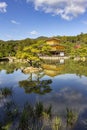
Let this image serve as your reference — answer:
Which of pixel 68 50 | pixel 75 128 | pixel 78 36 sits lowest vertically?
pixel 75 128

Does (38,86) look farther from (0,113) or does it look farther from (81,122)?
(81,122)

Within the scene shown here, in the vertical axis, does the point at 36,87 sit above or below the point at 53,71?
below

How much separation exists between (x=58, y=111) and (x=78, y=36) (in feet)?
273

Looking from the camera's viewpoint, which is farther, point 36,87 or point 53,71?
point 53,71

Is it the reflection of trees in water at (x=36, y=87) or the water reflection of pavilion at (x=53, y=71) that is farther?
the water reflection of pavilion at (x=53, y=71)

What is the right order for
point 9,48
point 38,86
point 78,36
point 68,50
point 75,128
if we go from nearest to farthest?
1. point 75,128
2. point 38,86
3. point 9,48
4. point 68,50
5. point 78,36

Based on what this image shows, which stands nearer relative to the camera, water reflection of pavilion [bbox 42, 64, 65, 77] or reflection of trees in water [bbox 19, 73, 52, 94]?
reflection of trees in water [bbox 19, 73, 52, 94]

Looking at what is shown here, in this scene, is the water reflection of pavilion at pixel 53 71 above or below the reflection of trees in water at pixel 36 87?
above

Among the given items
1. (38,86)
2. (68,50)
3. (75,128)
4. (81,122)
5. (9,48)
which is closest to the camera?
(75,128)

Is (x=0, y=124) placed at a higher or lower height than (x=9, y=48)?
lower

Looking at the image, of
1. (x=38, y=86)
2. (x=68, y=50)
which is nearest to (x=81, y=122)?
(x=38, y=86)

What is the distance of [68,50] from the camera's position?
207 ft

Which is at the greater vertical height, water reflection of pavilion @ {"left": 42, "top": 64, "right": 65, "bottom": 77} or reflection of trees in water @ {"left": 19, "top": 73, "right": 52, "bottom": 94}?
water reflection of pavilion @ {"left": 42, "top": 64, "right": 65, "bottom": 77}

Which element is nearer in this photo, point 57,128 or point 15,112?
point 57,128
